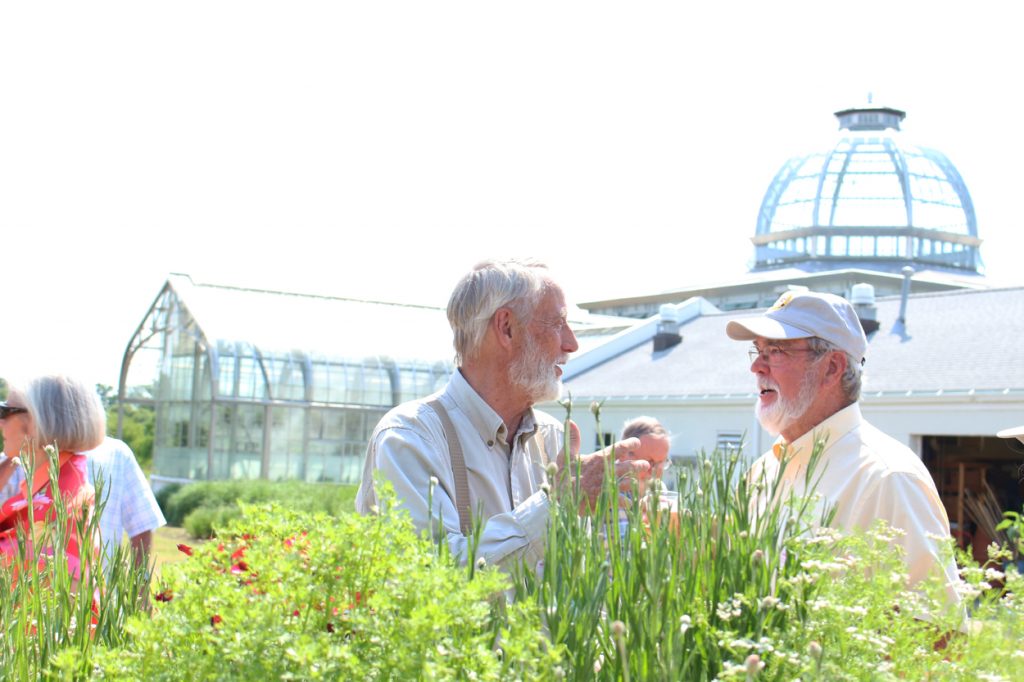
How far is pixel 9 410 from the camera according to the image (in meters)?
4.46

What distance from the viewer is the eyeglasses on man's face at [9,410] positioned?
4.44 m

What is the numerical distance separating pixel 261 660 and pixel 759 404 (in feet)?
7.82

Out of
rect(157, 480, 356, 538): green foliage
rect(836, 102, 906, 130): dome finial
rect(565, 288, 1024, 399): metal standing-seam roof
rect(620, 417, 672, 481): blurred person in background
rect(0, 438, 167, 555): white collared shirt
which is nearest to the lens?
rect(0, 438, 167, 555): white collared shirt

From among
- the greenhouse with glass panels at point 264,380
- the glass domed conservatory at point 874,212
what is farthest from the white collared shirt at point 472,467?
the glass domed conservatory at point 874,212

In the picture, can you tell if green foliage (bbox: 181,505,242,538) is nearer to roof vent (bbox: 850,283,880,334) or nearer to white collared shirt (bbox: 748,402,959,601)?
roof vent (bbox: 850,283,880,334)

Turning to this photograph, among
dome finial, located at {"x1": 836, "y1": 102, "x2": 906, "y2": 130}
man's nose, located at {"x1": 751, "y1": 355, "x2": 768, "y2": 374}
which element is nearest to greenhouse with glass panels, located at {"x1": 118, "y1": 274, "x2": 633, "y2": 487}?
dome finial, located at {"x1": 836, "y1": 102, "x2": 906, "y2": 130}

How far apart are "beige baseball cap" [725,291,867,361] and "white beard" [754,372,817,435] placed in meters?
0.13

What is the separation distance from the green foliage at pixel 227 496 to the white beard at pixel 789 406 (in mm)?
16048

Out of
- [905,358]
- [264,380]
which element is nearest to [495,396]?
[905,358]

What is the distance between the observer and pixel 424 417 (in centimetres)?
298

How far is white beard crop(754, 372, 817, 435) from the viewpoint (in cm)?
346

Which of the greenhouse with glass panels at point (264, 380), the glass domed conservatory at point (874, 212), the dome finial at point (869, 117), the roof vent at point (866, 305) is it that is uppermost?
the dome finial at point (869, 117)

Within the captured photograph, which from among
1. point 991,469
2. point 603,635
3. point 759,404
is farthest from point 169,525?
point 603,635

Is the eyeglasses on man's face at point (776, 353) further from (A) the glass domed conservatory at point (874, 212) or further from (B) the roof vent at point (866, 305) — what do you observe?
(A) the glass domed conservatory at point (874, 212)
